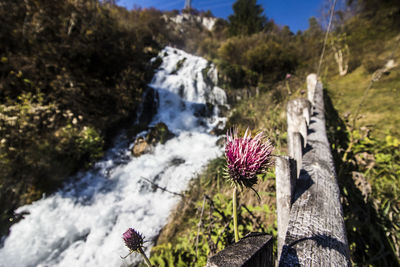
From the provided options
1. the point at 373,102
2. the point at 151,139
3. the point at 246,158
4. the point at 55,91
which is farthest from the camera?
the point at 151,139

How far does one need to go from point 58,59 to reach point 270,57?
957 centimetres

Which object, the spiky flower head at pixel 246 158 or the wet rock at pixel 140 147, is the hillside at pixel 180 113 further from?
the wet rock at pixel 140 147

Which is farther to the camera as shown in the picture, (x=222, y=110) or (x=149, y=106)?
(x=222, y=110)

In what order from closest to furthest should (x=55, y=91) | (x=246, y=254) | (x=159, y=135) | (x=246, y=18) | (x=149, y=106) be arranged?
(x=246, y=254), (x=55, y=91), (x=159, y=135), (x=149, y=106), (x=246, y=18)

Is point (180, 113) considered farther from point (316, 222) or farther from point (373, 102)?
point (316, 222)

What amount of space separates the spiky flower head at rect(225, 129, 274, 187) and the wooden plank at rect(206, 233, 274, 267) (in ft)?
0.77

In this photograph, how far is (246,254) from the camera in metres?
0.40

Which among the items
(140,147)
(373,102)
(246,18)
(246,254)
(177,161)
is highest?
(246,18)

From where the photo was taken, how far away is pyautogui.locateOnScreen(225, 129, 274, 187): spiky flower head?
26.2 inches

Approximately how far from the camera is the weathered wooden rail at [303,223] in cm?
43

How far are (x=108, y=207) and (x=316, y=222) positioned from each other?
12.0ft

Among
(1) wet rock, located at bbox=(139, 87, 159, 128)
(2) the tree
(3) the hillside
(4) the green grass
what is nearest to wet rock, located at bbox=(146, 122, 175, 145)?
(3) the hillside

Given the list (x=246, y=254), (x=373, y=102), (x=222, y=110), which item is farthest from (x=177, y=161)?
(x=373, y=102)

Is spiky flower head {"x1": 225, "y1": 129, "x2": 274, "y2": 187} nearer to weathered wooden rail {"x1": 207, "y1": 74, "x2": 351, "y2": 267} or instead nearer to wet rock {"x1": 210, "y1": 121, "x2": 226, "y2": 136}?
weathered wooden rail {"x1": 207, "y1": 74, "x2": 351, "y2": 267}
